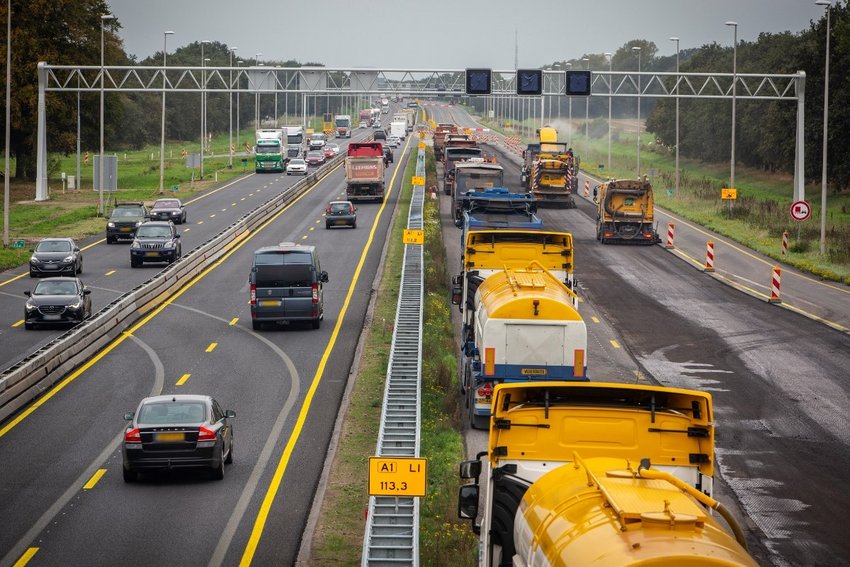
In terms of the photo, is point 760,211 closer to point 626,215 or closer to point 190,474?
point 626,215

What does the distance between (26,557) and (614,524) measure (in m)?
11.8

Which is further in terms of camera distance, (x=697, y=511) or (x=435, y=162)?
(x=435, y=162)

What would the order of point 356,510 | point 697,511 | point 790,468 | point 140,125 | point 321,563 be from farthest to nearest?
point 140,125 → point 790,468 → point 356,510 → point 321,563 → point 697,511

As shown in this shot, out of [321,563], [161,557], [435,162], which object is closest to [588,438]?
[321,563]

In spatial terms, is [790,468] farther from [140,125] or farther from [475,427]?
[140,125]

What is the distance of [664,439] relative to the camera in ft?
40.0

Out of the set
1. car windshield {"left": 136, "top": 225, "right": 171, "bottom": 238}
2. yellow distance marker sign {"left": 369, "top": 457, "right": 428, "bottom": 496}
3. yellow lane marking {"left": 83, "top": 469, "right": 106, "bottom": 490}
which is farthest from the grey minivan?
yellow distance marker sign {"left": 369, "top": 457, "right": 428, "bottom": 496}

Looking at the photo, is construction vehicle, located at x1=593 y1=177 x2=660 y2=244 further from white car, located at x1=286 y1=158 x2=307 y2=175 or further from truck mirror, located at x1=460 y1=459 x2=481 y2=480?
white car, located at x1=286 y1=158 x2=307 y2=175

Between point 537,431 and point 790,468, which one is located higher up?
point 537,431

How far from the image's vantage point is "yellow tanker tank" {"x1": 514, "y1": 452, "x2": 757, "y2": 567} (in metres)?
7.96

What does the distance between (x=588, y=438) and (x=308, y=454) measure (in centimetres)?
1244

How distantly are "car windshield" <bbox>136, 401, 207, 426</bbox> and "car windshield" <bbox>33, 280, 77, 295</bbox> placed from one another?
1757 centimetres

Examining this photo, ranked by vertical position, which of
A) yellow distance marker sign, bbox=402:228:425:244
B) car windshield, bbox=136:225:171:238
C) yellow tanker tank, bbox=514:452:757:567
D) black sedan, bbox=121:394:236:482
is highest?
yellow distance marker sign, bbox=402:228:425:244

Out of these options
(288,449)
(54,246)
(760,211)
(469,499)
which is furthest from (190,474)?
(760,211)
